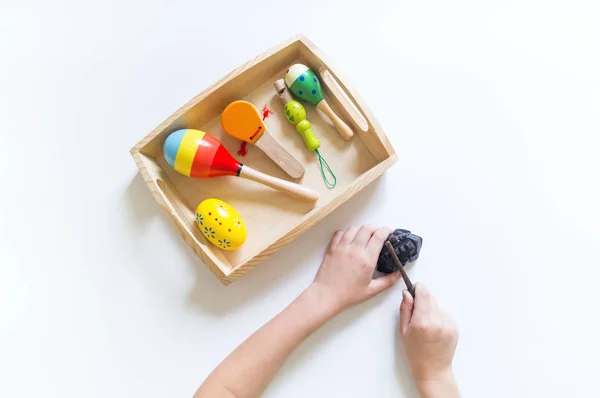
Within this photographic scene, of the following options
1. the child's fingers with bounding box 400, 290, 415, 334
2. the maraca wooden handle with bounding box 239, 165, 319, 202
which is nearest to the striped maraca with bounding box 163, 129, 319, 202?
the maraca wooden handle with bounding box 239, 165, 319, 202

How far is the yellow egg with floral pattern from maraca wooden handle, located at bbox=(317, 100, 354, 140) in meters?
0.22

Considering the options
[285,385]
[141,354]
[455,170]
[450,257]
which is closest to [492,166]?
[455,170]

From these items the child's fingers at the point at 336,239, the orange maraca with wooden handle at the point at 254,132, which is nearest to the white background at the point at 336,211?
the child's fingers at the point at 336,239

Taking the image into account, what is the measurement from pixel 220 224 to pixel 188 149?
13cm

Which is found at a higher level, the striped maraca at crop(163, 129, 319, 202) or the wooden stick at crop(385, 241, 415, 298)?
the striped maraca at crop(163, 129, 319, 202)

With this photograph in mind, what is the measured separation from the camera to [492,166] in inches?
34.4

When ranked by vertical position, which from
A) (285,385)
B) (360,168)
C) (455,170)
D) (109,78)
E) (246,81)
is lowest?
(285,385)

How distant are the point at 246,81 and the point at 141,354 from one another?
1.61 feet

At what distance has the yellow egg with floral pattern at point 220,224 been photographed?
745mm

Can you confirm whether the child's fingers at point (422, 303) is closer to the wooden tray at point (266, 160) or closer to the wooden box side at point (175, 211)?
the wooden tray at point (266, 160)

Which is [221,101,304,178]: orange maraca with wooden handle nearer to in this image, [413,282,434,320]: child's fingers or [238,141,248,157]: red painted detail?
[238,141,248,157]: red painted detail

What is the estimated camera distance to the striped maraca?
0.76 metres

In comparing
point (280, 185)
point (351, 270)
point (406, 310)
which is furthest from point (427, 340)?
point (280, 185)

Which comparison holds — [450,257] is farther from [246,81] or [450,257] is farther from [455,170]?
[246,81]
